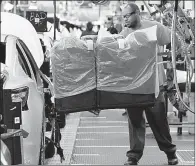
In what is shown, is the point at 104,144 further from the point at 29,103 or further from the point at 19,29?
the point at 19,29

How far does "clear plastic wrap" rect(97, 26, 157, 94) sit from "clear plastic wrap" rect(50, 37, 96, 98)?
9 cm

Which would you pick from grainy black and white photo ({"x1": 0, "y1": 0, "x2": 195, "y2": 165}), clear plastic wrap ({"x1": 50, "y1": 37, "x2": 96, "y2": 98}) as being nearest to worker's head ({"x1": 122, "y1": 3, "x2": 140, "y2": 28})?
grainy black and white photo ({"x1": 0, "y1": 0, "x2": 195, "y2": 165})

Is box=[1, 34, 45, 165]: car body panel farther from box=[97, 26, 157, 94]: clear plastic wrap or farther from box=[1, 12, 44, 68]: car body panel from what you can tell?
box=[97, 26, 157, 94]: clear plastic wrap

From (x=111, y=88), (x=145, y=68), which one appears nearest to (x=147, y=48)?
(x=145, y=68)

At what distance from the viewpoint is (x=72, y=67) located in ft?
15.2

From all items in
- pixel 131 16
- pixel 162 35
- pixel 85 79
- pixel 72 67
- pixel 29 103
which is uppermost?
pixel 131 16

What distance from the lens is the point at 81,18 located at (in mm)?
25312

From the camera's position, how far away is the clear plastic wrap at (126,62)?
4.68m

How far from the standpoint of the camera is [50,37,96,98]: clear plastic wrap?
4.64 metres

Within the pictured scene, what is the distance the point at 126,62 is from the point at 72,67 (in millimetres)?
474

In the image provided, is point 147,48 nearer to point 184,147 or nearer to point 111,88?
point 111,88

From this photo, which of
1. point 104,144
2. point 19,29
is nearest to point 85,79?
point 19,29

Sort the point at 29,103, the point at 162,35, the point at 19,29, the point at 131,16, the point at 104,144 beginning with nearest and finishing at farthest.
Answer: the point at 29,103 → the point at 19,29 → the point at 162,35 → the point at 131,16 → the point at 104,144

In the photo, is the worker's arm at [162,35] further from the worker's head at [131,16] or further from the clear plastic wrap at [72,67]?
the clear plastic wrap at [72,67]
